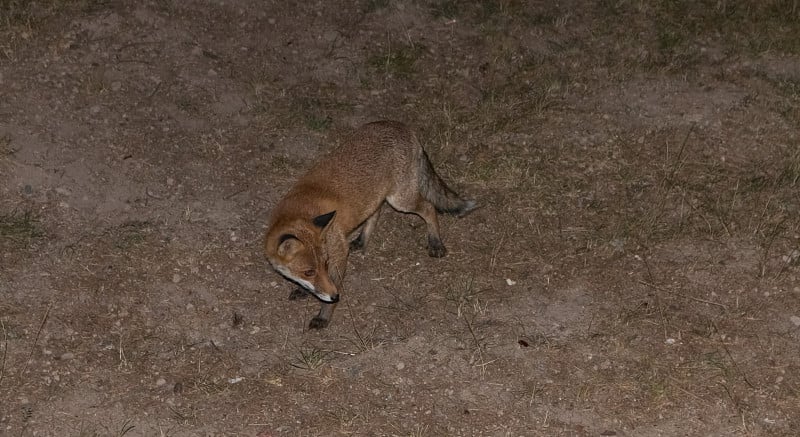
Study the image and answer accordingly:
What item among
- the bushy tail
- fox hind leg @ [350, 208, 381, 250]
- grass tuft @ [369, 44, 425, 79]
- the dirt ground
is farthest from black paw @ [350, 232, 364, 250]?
grass tuft @ [369, 44, 425, 79]

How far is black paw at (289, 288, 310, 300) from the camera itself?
6.96 meters

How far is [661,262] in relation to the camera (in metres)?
7.31

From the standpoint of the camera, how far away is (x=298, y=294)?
6.98 metres

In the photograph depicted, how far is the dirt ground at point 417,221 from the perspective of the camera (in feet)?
19.9

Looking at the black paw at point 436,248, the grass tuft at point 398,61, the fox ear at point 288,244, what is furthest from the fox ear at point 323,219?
the grass tuft at point 398,61

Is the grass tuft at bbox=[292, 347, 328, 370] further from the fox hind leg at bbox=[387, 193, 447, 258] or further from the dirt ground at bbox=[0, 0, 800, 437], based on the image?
the fox hind leg at bbox=[387, 193, 447, 258]

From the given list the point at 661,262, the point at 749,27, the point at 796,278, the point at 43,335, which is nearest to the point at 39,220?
the point at 43,335

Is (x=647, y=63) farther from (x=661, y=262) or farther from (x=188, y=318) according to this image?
(x=188, y=318)

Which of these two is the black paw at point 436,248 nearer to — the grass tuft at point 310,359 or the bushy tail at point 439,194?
the bushy tail at point 439,194

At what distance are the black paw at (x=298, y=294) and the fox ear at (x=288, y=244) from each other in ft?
2.91

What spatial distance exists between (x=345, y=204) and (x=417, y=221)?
1.51 metres

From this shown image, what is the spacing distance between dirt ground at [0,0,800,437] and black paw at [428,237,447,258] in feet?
0.29

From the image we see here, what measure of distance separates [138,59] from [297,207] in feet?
11.7

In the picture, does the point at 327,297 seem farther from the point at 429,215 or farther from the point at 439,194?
the point at 439,194
